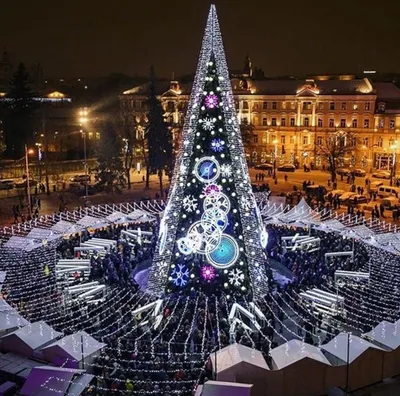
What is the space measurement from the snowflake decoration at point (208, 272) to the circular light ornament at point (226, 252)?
366 mm

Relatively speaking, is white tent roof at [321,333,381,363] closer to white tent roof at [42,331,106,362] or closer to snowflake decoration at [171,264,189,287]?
snowflake decoration at [171,264,189,287]

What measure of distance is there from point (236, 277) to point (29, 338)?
6.44m

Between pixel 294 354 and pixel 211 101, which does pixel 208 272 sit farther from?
pixel 211 101

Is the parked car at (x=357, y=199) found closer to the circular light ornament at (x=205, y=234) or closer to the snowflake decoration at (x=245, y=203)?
the snowflake decoration at (x=245, y=203)

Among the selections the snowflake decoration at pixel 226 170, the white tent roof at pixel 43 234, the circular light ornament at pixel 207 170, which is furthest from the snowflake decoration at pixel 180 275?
the white tent roof at pixel 43 234

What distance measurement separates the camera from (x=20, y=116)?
53.1m

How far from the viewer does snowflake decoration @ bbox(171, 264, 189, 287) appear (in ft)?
56.4

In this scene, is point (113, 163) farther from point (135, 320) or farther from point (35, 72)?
point (35, 72)

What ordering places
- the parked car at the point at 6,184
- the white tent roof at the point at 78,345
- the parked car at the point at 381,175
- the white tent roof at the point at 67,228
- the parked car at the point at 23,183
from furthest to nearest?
1. the parked car at the point at 381,175
2. the parked car at the point at 23,183
3. the parked car at the point at 6,184
4. the white tent roof at the point at 67,228
5. the white tent roof at the point at 78,345

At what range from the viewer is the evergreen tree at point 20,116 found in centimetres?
5269

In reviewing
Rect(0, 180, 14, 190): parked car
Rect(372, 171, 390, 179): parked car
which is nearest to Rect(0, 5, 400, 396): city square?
Rect(0, 180, 14, 190): parked car

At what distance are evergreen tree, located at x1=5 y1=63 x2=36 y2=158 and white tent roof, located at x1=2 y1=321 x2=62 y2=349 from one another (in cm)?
4028

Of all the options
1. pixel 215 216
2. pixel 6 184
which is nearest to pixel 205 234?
pixel 215 216

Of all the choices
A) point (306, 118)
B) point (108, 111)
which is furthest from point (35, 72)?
point (306, 118)
